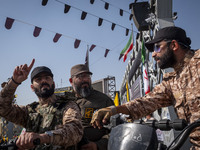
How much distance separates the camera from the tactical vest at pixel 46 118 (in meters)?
2.38

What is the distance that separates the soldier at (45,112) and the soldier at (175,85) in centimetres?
52

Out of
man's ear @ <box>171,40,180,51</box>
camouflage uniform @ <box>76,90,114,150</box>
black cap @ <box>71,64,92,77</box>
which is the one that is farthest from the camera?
black cap @ <box>71,64,92,77</box>

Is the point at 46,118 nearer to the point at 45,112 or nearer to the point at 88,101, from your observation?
the point at 45,112

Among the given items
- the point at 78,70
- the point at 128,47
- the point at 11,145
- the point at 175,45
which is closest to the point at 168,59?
the point at 175,45

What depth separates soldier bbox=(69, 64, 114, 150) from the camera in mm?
3262

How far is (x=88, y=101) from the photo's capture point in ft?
12.2

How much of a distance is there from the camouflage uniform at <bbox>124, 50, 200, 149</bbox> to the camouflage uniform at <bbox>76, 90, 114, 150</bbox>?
4.08ft

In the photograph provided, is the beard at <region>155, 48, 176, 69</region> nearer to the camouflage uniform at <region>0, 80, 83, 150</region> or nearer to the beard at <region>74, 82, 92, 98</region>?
the camouflage uniform at <region>0, 80, 83, 150</region>

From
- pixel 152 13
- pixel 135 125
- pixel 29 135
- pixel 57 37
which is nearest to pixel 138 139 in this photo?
pixel 135 125

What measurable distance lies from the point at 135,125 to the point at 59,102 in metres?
1.63

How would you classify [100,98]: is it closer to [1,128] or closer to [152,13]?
[152,13]

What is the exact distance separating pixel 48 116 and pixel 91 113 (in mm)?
1194

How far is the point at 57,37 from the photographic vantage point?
8531 mm

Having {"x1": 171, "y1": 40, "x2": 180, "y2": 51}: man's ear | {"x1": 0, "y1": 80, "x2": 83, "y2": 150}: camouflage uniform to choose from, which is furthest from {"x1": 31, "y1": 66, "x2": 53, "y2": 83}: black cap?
{"x1": 171, "y1": 40, "x2": 180, "y2": 51}: man's ear
